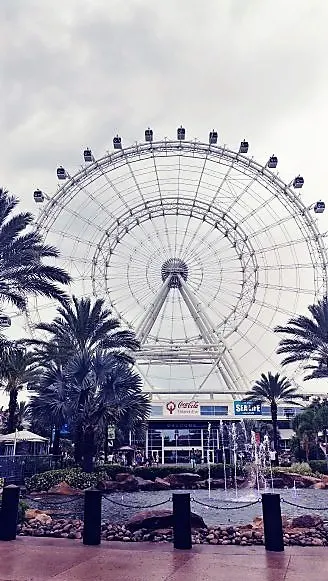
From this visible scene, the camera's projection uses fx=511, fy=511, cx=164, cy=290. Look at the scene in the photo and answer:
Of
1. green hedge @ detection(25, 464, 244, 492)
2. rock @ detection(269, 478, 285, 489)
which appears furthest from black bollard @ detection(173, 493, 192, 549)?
rock @ detection(269, 478, 285, 489)

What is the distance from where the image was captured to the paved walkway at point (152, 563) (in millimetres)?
6965

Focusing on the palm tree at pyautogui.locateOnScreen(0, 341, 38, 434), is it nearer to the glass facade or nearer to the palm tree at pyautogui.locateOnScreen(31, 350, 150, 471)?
the palm tree at pyautogui.locateOnScreen(31, 350, 150, 471)

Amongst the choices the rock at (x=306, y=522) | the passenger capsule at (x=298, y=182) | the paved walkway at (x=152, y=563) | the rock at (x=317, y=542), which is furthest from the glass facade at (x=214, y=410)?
the paved walkway at (x=152, y=563)

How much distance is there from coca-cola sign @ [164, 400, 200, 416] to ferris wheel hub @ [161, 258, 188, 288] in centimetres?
1560

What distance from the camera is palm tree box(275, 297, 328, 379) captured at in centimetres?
2855

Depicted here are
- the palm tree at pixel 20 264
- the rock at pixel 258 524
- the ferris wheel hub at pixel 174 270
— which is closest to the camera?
the rock at pixel 258 524

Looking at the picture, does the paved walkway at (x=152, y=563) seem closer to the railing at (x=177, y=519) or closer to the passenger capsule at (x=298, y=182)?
the railing at (x=177, y=519)

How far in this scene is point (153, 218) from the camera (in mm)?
44000

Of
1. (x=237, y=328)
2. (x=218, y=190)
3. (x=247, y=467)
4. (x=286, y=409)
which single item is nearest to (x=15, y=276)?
(x=247, y=467)

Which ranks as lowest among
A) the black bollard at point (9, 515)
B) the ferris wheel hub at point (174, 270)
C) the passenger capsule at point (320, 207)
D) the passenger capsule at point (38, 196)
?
the black bollard at point (9, 515)

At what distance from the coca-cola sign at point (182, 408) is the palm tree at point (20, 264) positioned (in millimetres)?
38550

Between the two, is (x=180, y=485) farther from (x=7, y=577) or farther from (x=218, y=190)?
(x=218, y=190)

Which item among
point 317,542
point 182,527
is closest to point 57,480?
point 182,527

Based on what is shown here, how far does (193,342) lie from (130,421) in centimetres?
2230
